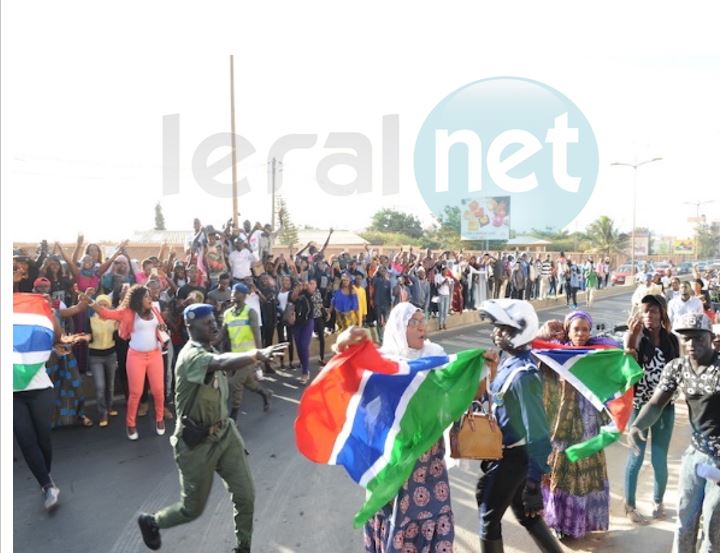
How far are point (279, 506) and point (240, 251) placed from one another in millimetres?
6523

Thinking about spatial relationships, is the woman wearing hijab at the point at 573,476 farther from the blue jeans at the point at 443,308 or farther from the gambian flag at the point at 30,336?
the blue jeans at the point at 443,308

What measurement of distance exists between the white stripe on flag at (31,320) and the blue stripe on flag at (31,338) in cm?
4

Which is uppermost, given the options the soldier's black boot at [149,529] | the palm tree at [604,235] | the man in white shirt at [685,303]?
the palm tree at [604,235]

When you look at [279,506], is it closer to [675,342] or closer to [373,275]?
[675,342]

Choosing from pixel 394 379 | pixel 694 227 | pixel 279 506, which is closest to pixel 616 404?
pixel 394 379

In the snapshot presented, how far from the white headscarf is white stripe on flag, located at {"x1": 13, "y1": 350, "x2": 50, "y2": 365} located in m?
3.08

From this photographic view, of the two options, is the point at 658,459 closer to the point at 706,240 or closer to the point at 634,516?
the point at 634,516

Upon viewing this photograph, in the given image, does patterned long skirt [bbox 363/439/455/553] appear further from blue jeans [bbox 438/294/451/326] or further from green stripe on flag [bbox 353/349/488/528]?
blue jeans [bbox 438/294/451/326]

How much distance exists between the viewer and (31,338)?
5.07m

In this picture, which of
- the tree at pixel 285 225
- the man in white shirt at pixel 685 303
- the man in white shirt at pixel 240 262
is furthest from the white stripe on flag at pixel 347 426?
the tree at pixel 285 225

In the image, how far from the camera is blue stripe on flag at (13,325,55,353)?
4977 mm

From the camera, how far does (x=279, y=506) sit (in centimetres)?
496

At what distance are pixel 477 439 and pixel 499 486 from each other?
32 cm

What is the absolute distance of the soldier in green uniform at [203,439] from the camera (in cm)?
382
